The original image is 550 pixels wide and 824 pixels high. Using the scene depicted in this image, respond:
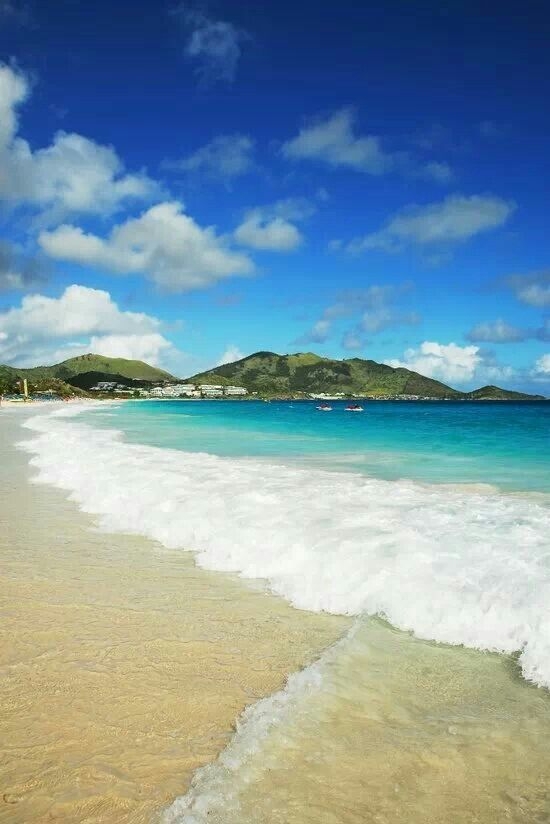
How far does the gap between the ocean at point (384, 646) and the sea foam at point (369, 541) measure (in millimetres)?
30

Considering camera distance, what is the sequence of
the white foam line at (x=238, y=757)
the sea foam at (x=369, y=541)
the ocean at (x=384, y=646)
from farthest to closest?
the sea foam at (x=369, y=541) → the ocean at (x=384, y=646) → the white foam line at (x=238, y=757)

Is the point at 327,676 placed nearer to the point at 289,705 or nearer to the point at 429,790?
the point at 289,705

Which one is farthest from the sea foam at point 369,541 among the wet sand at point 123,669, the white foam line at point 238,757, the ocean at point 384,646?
the white foam line at point 238,757

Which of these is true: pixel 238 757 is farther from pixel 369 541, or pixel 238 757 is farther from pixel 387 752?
pixel 369 541

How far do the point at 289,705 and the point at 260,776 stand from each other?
0.85m

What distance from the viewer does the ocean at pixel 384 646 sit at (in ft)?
11.0

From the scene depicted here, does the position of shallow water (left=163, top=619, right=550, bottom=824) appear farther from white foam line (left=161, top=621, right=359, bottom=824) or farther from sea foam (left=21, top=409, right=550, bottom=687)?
sea foam (left=21, top=409, right=550, bottom=687)

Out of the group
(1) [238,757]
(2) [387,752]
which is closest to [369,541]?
(2) [387,752]

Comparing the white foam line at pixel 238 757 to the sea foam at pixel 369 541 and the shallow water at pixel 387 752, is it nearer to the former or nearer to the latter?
the shallow water at pixel 387 752

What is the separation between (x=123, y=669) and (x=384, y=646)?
2756 millimetres

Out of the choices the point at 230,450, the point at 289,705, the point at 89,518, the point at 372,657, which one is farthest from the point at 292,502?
the point at 230,450

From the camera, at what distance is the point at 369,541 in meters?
8.10

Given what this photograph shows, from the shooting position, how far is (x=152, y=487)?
510 inches

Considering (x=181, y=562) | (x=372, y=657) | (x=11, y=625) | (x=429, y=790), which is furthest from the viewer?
(x=181, y=562)
